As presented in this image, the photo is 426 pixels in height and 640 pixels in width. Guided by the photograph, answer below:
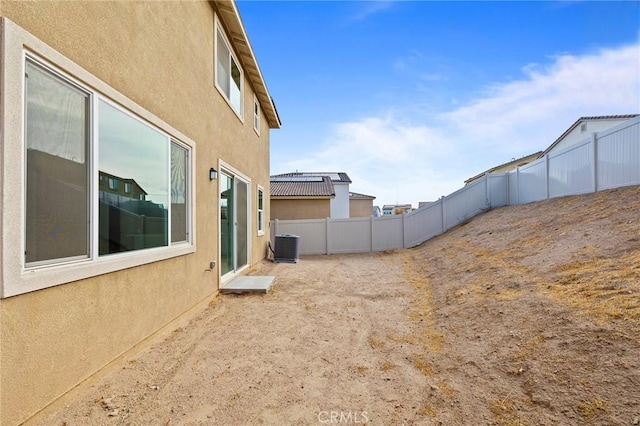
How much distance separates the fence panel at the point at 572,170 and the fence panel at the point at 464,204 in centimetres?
334

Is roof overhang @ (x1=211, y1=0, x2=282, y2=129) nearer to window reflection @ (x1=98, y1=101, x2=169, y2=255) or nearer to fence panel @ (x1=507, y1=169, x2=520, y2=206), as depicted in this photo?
window reflection @ (x1=98, y1=101, x2=169, y2=255)

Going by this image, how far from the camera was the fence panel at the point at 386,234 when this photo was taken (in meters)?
13.4

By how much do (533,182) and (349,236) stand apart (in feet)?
25.2

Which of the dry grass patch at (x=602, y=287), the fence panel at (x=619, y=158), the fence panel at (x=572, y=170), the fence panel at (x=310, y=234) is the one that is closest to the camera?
the dry grass patch at (x=602, y=287)

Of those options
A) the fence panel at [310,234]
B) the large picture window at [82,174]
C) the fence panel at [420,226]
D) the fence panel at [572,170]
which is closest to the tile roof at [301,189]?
the fence panel at [310,234]

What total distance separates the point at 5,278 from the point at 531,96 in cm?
1412

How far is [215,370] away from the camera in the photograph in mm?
3008

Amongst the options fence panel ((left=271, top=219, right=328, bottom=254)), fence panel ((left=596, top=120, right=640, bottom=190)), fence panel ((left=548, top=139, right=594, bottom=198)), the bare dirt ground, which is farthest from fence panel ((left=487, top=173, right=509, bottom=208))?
fence panel ((left=271, top=219, right=328, bottom=254))

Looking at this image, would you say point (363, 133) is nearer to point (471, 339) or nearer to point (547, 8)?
point (547, 8)

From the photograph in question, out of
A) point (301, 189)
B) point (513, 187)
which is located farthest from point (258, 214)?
point (513, 187)

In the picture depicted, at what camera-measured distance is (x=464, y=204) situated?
13.7 meters

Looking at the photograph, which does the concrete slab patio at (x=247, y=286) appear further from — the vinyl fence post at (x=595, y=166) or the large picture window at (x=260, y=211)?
the vinyl fence post at (x=595, y=166)

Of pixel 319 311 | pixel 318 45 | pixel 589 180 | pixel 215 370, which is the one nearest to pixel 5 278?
pixel 215 370
